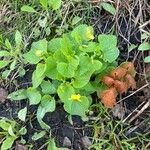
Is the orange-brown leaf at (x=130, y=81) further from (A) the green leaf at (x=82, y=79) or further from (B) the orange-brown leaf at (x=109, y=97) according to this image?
(A) the green leaf at (x=82, y=79)

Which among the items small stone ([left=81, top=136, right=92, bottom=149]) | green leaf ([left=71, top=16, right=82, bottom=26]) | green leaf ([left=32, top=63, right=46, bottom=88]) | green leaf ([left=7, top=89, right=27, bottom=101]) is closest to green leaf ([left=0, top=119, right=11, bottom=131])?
green leaf ([left=7, top=89, right=27, bottom=101])

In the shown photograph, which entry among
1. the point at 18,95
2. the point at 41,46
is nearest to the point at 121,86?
the point at 41,46

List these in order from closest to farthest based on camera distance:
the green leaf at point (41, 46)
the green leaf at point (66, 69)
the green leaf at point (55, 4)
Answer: the green leaf at point (66, 69) → the green leaf at point (41, 46) → the green leaf at point (55, 4)

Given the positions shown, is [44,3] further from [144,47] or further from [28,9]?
[144,47]

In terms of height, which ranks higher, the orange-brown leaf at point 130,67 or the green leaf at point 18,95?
the orange-brown leaf at point 130,67

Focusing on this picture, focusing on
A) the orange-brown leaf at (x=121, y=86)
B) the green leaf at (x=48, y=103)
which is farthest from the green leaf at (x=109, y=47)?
the green leaf at (x=48, y=103)

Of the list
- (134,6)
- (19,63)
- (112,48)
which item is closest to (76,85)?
(112,48)

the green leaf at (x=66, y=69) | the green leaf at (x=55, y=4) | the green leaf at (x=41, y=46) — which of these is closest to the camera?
the green leaf at (x=66, y=69)
